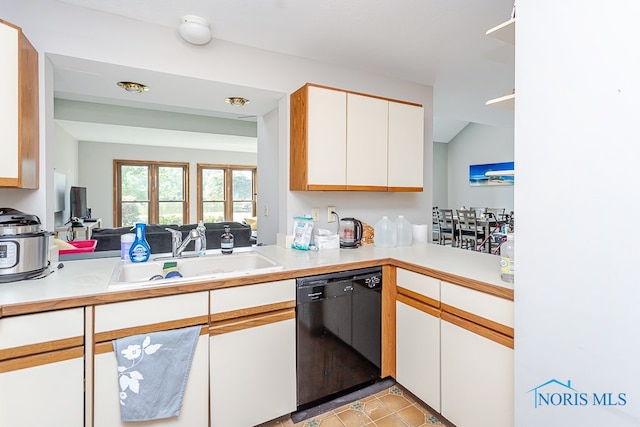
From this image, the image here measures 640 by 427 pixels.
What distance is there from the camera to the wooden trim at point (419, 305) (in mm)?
1698

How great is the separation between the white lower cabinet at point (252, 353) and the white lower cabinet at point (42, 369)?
0.51 meters

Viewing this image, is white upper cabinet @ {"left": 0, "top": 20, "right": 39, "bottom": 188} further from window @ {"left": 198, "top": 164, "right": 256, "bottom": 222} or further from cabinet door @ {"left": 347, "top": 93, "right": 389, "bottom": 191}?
window @ {"left": 198, "top": 164, "right": 256, "bottom": 222}

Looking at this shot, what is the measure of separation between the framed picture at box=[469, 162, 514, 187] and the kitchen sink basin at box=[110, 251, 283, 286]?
7.62 m

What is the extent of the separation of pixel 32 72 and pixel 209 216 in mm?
6656

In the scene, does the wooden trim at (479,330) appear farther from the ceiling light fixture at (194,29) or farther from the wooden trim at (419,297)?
the ceiling light fixture at (194,29)

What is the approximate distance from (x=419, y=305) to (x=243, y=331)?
95cm

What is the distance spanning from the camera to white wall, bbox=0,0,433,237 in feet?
5.58

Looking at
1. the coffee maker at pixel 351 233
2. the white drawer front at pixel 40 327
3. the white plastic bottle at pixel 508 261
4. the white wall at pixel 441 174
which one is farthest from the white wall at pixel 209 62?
the white wall at pixel 441 174

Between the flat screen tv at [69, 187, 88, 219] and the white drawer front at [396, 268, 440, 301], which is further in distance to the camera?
the flat screen tv at [69, 187, 88, 219]

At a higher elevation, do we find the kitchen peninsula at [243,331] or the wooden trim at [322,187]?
the wooden trim at [322,187]

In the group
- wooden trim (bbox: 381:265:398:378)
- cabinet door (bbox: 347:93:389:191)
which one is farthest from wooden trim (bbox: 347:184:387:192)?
wooden trim (bbox: 381:265:398:378)

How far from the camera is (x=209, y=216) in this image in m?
8.05

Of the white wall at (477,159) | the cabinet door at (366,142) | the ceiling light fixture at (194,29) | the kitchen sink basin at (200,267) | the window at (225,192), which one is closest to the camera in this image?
the kitchen sink basin at (200,267)

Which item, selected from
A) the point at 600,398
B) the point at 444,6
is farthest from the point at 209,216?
the point at 600,398
